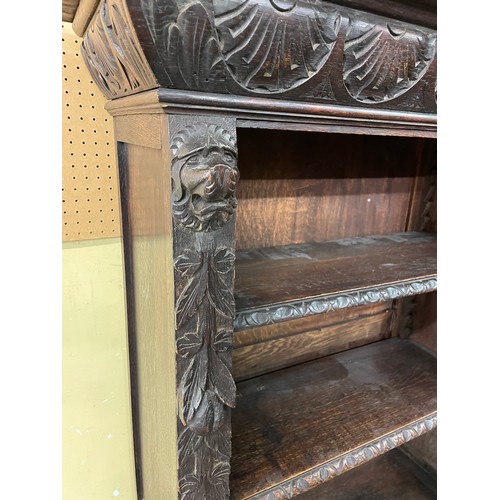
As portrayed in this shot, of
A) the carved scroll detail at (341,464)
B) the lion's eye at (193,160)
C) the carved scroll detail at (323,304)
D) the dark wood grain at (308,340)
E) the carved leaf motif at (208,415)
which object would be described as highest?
the lion's eye at (193,160)

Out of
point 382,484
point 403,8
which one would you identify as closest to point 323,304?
point 403,8

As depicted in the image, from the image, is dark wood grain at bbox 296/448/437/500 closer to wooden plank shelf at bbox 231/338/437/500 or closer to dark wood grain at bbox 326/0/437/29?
wooden plank shelf at bbox 231/338/437/500

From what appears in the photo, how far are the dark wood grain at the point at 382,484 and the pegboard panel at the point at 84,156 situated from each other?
89 centimetres

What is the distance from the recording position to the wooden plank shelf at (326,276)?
23.1 inches

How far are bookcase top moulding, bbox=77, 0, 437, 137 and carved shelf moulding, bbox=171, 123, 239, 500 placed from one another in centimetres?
5

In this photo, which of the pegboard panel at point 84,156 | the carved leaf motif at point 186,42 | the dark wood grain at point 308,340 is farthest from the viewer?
the dark wood grain at point 308,340

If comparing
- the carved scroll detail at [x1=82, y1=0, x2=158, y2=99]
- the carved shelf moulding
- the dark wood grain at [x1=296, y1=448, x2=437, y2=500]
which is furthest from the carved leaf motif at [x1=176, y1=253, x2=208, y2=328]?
the dark wood grain at [x1=296, y1=448, x2=437, y2=500]

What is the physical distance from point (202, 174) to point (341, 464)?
578 mm

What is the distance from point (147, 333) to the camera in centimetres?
65

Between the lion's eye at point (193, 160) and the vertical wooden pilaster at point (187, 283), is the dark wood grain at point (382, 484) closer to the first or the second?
the vertical wooden pilaster at point (187, 283)

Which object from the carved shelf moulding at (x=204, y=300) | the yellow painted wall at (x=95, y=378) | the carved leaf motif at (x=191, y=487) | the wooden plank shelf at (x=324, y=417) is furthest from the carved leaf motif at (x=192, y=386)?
the yellow painted wall at (x=95, y=378)

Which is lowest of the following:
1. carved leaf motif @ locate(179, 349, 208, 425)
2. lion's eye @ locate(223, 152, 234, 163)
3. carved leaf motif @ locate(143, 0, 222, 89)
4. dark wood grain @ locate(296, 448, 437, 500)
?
dark wood grain @ locate(296, 448, 437, 500)

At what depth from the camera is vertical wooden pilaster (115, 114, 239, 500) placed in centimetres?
43

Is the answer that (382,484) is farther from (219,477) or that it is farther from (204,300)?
(204,300)
